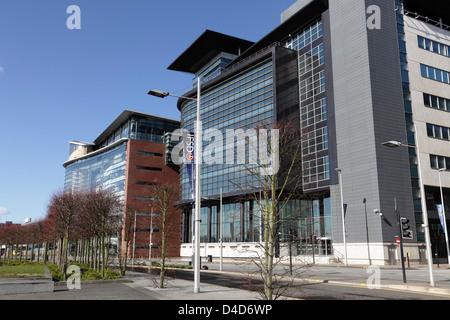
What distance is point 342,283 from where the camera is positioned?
22094mm

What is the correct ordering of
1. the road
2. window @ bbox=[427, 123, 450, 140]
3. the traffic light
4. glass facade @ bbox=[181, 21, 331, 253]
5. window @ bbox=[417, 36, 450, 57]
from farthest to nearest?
window @ bbox=[417, 36, 450, 57] → glass facade @ bbox=[181, 21, 331, 253] → window @ bbox=[427, 123, 450, 140] → the traffic light → the road

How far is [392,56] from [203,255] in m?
50.9

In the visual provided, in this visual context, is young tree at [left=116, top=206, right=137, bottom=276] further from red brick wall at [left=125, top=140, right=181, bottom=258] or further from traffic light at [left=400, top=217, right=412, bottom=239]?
red brick wall at [left=125, top=140, right=181, bottom=258]

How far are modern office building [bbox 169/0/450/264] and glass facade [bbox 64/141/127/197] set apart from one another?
4427cm

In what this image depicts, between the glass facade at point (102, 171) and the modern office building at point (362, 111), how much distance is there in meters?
44.3

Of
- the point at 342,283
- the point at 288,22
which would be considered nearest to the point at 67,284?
the point at 342,283

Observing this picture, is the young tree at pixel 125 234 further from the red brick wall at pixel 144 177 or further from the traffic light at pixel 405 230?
the red brick wall at pixel 144 177

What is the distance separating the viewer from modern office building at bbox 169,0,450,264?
5147cm

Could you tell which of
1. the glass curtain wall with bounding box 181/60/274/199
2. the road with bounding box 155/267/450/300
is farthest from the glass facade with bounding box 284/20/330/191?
the road with bounding box 155/267/450/300

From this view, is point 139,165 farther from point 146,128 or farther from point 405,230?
point 405,230

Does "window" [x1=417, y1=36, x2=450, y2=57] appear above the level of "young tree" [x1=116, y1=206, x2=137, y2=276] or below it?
above

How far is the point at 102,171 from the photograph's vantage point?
389 feet

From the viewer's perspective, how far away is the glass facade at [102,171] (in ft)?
348
